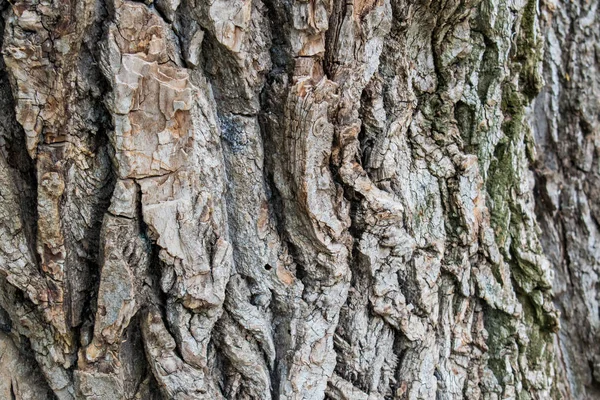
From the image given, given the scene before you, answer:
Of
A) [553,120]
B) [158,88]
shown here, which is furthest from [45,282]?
[553,120]

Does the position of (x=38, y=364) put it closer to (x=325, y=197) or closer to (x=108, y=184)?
(x=108, y=184)

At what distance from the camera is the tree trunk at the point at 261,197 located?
162 centimetres

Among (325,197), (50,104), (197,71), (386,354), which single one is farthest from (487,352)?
(50,104)

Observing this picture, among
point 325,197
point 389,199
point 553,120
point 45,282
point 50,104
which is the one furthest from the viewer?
point 553,120

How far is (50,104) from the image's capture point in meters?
1.58

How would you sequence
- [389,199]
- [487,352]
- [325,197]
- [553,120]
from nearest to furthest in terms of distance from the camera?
1. [325,197]
2. [389,199]
3. [487,352]
4. [553,120]

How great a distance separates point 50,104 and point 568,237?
288 cm

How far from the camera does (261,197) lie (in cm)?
189

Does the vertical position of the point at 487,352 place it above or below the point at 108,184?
below

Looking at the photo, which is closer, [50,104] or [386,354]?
[50,104]

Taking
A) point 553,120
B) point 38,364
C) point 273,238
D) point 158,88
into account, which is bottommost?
point 38,364

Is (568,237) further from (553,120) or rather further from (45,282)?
(45,282)

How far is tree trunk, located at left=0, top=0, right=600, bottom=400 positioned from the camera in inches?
63.6

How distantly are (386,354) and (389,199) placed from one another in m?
0.65
